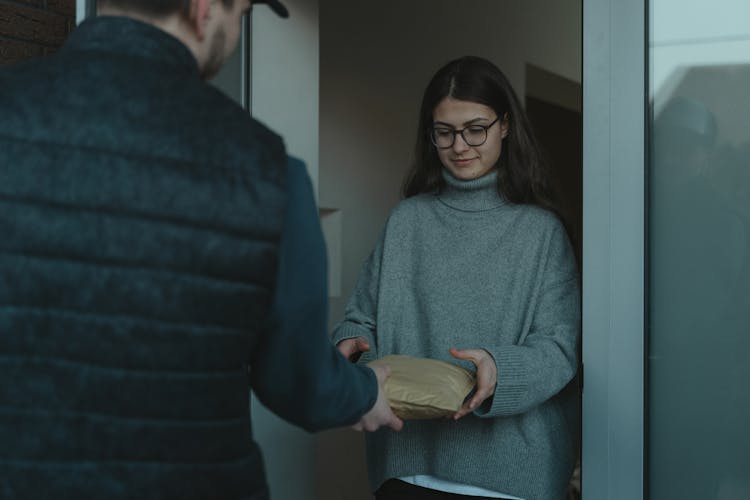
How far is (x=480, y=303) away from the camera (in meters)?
1.88

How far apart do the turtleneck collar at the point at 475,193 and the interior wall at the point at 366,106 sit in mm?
1303

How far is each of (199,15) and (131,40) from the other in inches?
3.6

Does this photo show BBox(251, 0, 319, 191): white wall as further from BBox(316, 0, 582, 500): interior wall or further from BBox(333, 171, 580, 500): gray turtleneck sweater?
BBox(316, 0, 582, 500): interior wall

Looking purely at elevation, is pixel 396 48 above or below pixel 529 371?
above

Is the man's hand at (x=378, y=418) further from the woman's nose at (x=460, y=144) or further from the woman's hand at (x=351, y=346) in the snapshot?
the woman's nose at (x=460, y=144)

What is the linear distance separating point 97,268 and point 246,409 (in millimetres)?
273

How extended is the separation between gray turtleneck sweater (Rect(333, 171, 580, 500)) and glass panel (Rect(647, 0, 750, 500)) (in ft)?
0.63

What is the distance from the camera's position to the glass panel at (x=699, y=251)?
1694mm

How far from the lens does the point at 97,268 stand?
3.26 feet

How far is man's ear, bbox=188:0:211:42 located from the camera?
1101 mm

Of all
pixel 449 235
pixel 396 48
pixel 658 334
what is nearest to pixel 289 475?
pixel 449 235

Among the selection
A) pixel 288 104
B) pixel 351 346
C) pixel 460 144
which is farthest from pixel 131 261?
pixel 288 104

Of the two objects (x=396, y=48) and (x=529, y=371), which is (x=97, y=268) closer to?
(x=529, y=371)

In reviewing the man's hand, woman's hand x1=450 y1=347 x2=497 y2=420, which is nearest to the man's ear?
the man's hand
